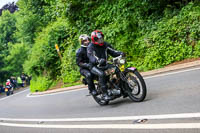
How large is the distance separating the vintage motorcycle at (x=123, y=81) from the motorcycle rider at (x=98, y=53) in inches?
5.7

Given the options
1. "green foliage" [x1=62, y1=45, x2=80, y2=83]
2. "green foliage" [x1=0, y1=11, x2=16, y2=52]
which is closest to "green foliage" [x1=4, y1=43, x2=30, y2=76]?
"green foliage" [x1=0, y1=11, x2=16, y2=52]

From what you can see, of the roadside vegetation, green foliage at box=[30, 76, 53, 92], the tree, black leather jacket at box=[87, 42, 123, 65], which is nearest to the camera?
black leather jacket at box=[87, 42, 123, 65]

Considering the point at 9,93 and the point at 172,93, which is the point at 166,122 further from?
the point at 9,93

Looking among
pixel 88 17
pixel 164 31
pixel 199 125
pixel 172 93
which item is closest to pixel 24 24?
pixel 88 17

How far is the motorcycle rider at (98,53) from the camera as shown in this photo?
5750 millimetres

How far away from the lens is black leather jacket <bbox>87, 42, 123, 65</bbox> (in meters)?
5.89

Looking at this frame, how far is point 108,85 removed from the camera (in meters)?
5.97

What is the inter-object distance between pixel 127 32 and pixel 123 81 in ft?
22.8

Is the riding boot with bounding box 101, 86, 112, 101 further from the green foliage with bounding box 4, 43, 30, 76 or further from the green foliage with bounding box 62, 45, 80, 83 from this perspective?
the green foliage with bounding box 4, 43, 30, 76

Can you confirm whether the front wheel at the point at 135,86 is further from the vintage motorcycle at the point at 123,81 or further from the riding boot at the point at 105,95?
the riding boot at the point at 105,95

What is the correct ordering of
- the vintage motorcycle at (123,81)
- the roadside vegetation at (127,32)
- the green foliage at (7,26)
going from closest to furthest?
the vintage motorcycle at (123,81), the roadside vegetation at (127,32), the green foliage at (7,26)

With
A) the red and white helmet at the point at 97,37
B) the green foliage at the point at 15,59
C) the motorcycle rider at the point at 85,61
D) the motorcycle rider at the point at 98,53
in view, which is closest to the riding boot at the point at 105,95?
the motorcycle rider at the point at 98,53

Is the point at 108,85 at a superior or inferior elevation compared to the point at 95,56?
inferior

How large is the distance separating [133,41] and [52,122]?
710 cm
